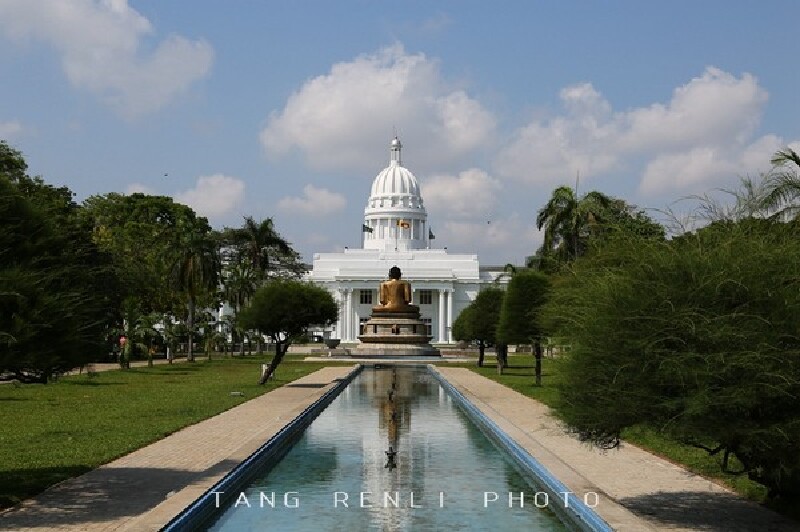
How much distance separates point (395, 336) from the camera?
5750cm

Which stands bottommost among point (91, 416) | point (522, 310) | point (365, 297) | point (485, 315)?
point (91, 416)

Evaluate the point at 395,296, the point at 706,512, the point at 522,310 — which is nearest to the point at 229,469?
the point at 706,512

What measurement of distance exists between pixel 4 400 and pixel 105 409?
5085 millimetres

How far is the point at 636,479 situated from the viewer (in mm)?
13531

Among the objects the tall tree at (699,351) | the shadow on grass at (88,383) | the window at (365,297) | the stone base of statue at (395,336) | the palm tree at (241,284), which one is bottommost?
the shadow on grass at (88,383)

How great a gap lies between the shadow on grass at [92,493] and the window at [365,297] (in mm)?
97779

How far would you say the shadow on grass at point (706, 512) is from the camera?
1030cm

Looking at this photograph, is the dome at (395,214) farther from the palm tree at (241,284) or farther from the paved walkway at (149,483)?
the paved walkway at (149,483)

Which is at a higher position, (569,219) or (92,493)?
(569,219)

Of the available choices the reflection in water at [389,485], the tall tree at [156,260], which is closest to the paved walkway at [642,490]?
the reflection in water at [389,485]

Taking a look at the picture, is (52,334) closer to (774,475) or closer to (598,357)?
(598,357)

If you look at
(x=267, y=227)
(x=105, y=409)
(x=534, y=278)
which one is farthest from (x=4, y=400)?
(x=267, y=227)

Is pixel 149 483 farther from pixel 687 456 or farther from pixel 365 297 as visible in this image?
pixel 365 297

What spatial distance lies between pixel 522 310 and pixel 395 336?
23.2 metres
